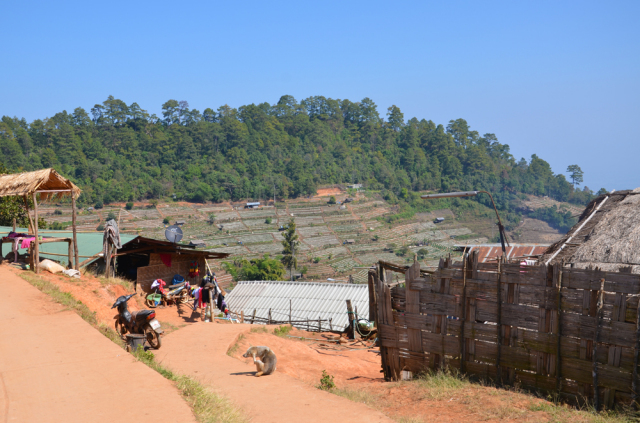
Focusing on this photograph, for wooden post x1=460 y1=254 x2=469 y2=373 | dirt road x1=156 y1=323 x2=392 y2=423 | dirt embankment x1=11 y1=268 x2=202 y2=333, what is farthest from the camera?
dirt embankment x1=11 y1=268 x2=202 y2=333

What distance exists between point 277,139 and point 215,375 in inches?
3609

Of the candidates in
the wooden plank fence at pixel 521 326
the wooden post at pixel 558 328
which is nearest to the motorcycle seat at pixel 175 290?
the wooden plank fence at pixel 521 326

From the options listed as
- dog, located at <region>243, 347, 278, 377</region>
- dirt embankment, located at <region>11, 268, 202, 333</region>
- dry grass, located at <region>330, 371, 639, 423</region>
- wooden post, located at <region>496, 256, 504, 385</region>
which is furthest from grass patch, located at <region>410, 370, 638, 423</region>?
dirt embankment, located at <region>11, 268, 202, 333</region>

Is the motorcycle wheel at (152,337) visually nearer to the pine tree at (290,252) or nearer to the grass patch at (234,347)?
the grass patch at (234,347)

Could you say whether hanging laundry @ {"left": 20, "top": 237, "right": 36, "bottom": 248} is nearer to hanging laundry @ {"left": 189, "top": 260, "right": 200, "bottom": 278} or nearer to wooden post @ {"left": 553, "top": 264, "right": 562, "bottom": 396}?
hanging laundry @ {"left": 189, "top": 260, "right": 200, "bottom": 278}

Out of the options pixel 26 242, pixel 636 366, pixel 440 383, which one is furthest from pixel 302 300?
pixel 636 366

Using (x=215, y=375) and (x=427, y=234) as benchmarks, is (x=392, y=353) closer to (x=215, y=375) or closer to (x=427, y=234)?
(x=215, y=375)

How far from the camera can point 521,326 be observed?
600cm

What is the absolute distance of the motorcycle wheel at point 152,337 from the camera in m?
8.55

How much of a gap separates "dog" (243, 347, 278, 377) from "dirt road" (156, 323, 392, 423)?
117 mm

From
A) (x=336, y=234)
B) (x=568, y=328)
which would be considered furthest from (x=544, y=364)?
(x=336, y=234)

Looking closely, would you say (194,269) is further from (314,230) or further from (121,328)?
(314,230)

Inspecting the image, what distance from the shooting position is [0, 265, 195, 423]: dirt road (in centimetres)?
446

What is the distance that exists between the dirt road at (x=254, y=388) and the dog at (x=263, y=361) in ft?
0.38
